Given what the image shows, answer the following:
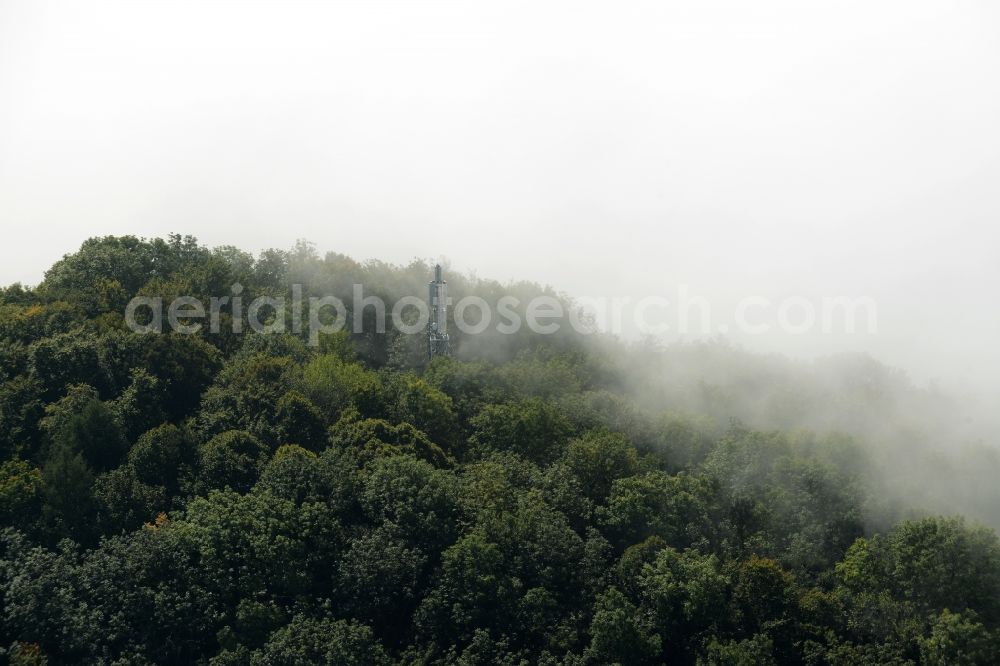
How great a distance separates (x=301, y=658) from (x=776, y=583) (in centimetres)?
2475

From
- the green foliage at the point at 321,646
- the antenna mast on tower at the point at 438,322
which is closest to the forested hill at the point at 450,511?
the green foliage at the point at 321,646

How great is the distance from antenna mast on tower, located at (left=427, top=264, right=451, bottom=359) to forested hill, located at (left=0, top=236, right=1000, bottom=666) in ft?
9.58

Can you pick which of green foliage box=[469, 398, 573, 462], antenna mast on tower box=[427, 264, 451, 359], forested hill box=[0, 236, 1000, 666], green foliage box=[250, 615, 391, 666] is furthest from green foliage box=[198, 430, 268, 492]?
antenna mast on tower box=[427, 264, 451, 359]

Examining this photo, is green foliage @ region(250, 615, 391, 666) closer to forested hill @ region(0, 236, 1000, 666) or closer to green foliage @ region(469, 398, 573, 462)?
forested hill @ region(0, 236, 1000, 666)

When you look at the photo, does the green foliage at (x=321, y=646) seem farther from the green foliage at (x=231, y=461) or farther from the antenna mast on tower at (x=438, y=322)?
the antenna mast on tower at (x=438, y=322)

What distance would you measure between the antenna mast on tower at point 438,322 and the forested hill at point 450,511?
292cm

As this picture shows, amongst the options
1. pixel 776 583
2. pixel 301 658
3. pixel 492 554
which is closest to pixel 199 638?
pixel 301 658

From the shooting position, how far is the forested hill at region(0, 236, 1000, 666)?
204 feet

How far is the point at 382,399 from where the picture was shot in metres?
81.9

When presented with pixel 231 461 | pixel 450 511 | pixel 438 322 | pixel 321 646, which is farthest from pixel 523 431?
pixel 321 646

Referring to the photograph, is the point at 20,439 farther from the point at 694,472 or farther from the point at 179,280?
the point at 694,472

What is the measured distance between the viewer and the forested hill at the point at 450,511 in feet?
204

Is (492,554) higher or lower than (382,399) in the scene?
lower

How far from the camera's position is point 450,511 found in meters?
69.1
